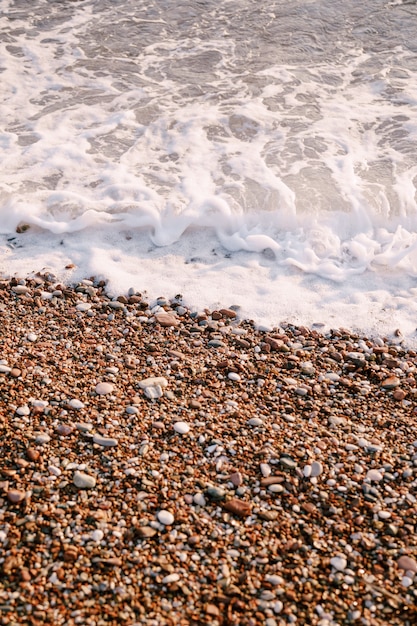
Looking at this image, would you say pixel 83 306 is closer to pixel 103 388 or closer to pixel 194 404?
pixel 103 388

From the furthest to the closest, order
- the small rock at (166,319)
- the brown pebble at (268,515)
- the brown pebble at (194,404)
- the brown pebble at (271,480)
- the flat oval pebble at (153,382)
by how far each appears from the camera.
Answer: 1. the small rock at (166,319)
2. the flat oval pebble at (153,382)
3. the brown pebble at (194,404)
4. the brown pebble at (271,480)
5. the brown pebble at (268,515)

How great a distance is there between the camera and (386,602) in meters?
2.58

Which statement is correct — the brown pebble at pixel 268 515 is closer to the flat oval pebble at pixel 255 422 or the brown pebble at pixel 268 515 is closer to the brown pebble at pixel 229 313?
the flat oval pebble at pixel 255 422

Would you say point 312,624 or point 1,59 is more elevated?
point 1,59

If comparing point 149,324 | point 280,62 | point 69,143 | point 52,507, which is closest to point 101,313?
point 149,324

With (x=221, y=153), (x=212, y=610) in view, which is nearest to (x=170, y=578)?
(x=212, y=610)

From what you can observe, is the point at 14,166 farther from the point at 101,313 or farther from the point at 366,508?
the point at 366,508

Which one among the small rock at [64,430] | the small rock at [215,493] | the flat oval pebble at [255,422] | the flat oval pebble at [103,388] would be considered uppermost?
the small rock at [64,430]

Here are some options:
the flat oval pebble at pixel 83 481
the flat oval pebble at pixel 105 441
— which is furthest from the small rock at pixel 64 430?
the flat oval pebble at pixel 83 481

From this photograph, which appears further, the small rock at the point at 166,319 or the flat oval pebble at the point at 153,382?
the small rock at the point at 166,319

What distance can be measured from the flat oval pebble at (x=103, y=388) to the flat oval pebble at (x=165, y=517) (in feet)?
3.12

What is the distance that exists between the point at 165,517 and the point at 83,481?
0.47 meters

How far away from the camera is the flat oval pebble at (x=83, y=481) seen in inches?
117

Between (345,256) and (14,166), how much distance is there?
11.5ft
